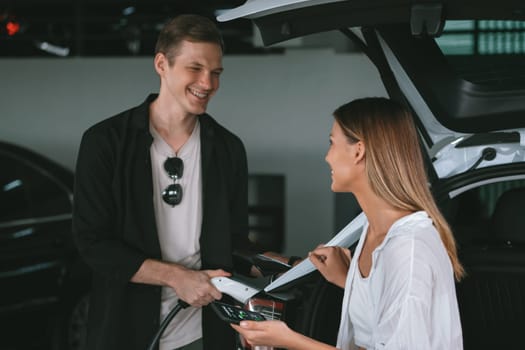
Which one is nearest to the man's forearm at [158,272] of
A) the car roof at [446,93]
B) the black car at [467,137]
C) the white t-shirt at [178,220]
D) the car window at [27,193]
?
the white t-shirt at [178,220]

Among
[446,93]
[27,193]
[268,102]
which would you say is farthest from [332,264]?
[268,102]

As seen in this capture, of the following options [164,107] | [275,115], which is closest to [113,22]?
[275,115]

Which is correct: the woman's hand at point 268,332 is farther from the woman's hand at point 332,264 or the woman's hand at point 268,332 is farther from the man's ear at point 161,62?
the man's ear at point 161,62

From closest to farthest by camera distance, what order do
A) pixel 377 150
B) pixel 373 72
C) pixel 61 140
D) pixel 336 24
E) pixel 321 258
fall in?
1. pixel 377 150
2. pixel 336 24
3. pixel 321 258
4. pixel 373 72
5. pixel 61 140

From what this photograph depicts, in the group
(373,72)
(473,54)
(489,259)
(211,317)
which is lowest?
(211,317)

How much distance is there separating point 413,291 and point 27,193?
162 inches

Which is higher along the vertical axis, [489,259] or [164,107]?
[164,107]

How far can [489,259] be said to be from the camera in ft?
8.71

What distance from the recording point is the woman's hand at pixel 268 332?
216cm

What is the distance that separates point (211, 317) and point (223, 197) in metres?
0.37

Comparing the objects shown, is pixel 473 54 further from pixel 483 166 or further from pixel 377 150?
pixel 377 150

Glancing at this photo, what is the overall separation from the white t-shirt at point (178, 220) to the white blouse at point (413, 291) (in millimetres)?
868

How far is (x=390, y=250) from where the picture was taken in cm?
203

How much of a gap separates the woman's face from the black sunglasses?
0.73m
